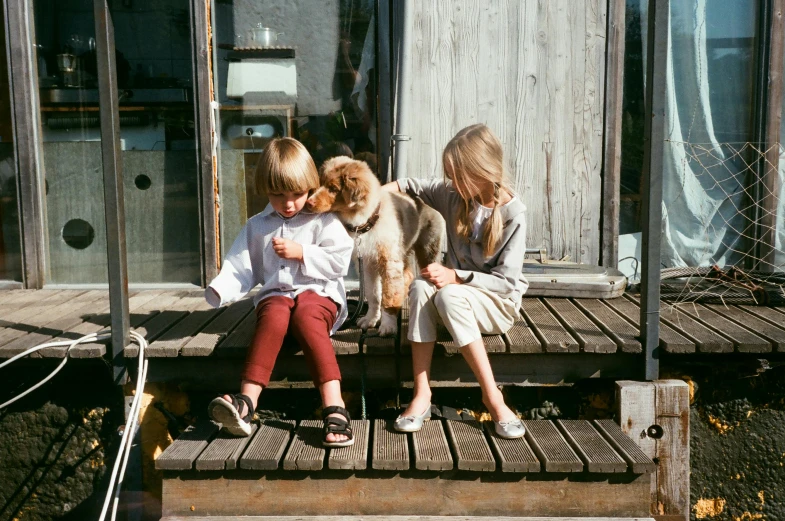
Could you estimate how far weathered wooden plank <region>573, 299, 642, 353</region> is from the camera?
10.9 ft

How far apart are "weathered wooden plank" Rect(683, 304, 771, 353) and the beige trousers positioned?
108 cm

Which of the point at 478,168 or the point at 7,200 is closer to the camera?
the point at 478,168

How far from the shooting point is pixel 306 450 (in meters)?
2.84

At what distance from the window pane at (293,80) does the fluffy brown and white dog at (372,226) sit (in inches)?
58.6

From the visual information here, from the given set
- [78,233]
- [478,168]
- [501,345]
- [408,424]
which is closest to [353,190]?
[478,168]

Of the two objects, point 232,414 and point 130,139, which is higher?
point 130,139

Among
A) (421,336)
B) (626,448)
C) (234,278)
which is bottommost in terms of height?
(626,448)

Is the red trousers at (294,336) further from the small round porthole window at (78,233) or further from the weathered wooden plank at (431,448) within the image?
the small round porthole window at (78,233)

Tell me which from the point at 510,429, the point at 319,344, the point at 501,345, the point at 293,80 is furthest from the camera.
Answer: the point at 293,80

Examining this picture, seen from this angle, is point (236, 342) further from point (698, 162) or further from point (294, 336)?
point (698, 162)

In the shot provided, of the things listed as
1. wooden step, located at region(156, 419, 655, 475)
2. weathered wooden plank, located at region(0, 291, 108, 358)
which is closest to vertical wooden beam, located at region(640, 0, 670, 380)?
wooden step, located at region(156, 419, 655, 475)

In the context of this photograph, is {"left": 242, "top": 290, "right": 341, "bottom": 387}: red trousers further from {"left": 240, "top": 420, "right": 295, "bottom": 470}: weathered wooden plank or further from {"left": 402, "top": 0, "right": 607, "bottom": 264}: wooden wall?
{"left": 402, "top": 0, "right": 607, "bottom": 264}: wooden wall

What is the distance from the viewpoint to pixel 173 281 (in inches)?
201

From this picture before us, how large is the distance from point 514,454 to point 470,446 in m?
0.18
